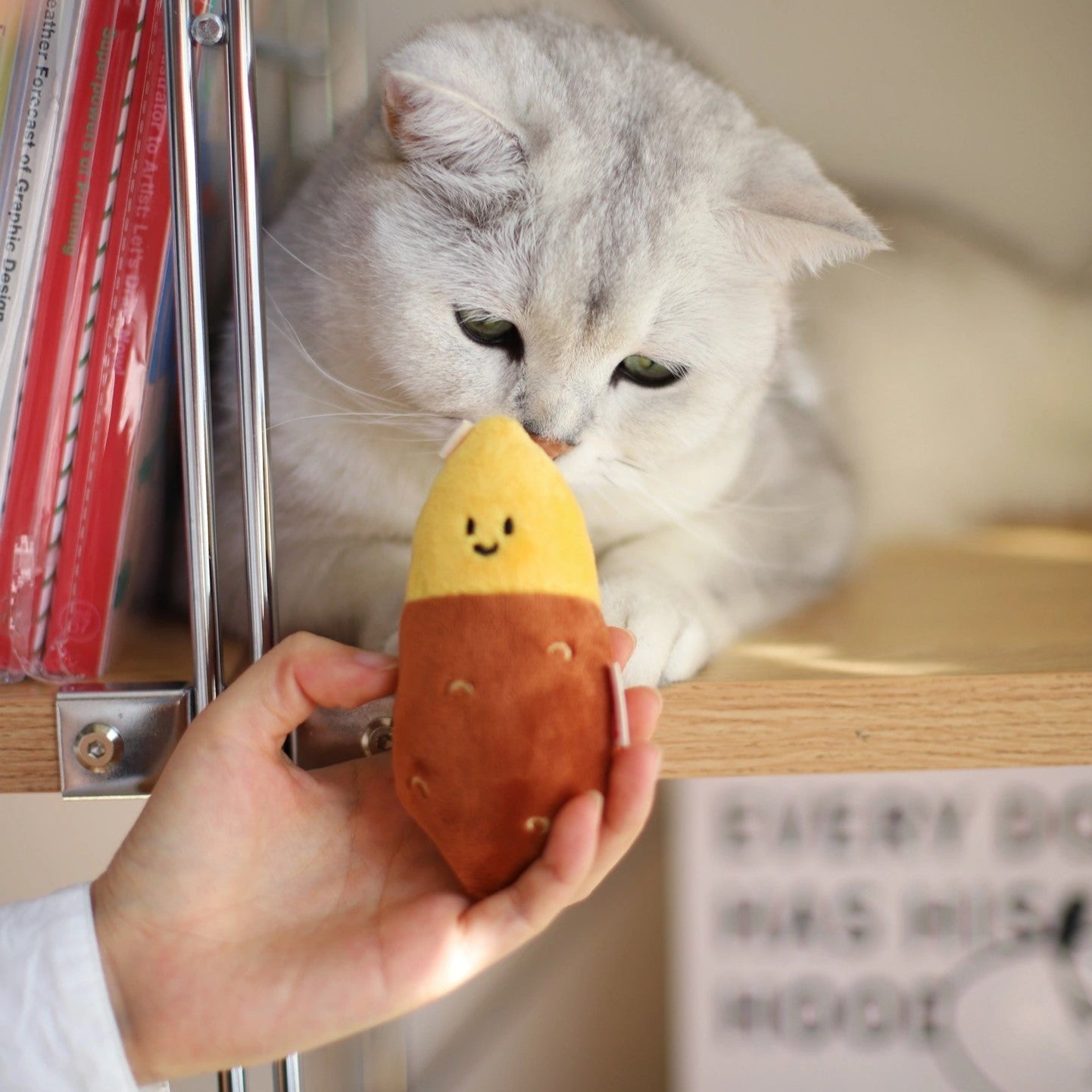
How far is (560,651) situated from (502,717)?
0.04 metres

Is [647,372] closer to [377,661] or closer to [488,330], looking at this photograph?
[488,330]

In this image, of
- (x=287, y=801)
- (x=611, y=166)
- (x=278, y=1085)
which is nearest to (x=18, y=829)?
(x=278, y=1085)

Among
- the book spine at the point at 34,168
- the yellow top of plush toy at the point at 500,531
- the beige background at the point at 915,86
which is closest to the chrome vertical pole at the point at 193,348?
the book spine at the point at 34,168

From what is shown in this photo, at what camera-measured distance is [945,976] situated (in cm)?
99

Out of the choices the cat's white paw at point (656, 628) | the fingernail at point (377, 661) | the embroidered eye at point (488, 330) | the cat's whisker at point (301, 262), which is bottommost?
the cat's white paw at point (656, 628)

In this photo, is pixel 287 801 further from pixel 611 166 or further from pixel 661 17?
pixel 661 17

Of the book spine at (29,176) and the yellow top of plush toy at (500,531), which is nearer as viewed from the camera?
the yellow top of plush toy at (500,531)

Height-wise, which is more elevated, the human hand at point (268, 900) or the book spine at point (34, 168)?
the book spine at point (34, 168)

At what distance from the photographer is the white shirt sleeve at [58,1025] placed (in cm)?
54

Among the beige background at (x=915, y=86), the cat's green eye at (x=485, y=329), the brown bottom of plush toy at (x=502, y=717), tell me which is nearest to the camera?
the brown bottom of plush toy at (x=502, y=717)

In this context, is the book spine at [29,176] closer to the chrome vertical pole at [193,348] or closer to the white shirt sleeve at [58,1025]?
the chrome vertical pole at [193,348]

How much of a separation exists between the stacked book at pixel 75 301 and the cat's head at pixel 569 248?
150mm

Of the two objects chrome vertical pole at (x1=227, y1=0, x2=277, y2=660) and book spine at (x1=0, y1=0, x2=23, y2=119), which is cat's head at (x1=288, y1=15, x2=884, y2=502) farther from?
book spine at (x1=0, y1=0, x2=23, y2=119)

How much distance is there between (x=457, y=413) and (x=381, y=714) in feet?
0.68
